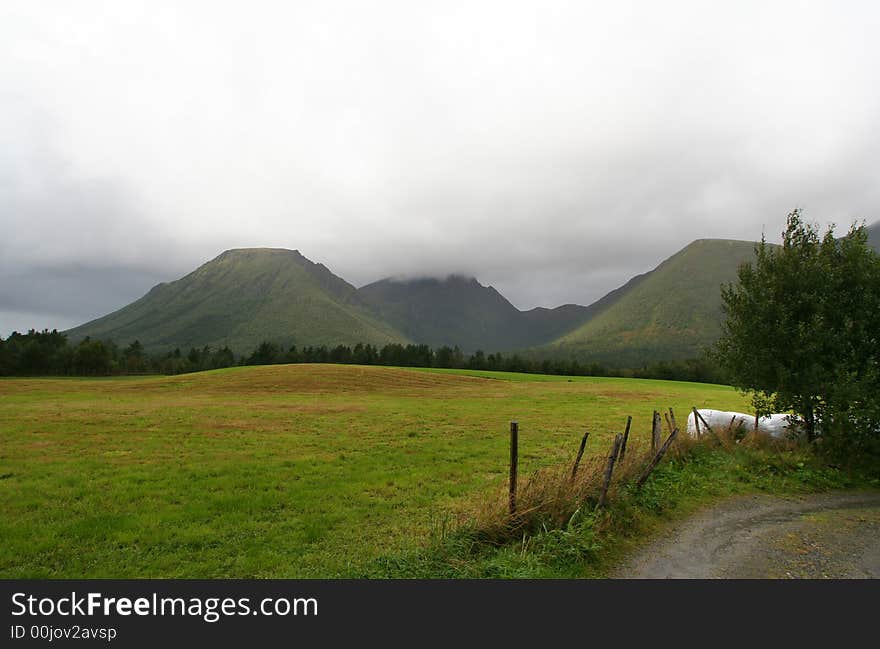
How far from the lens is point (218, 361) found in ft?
438

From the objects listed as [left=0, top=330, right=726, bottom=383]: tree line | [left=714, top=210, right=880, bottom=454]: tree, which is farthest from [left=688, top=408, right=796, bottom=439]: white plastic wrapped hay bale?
[left=0, top=330, right=726, bottom=383]: tree line

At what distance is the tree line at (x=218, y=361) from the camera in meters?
101

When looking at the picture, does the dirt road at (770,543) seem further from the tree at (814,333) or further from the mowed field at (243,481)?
the mowed field at (243,481)

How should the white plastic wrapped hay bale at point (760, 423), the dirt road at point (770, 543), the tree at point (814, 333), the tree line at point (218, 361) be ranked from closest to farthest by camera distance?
the dirt road at point (770, 543)
the tree at point (814, 333)
the white plastic wrapped hay bale at point (760, 423)
the tree line at point (218, 361)

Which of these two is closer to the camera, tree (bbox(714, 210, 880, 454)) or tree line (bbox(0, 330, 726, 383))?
tree (bbox(714, 210, 880, 454))

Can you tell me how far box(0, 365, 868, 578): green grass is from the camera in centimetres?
781

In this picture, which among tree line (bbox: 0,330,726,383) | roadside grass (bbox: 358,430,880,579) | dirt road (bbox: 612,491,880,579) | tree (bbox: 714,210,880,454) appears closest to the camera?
roadside grass (bbox: 358,430,880,579)

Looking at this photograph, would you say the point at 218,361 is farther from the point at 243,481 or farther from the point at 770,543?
the point at 770,543

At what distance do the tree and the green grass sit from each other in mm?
7544

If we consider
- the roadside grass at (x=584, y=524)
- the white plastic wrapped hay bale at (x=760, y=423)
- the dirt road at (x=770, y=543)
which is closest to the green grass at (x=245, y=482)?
the roadside grass at (x=584, y=524)

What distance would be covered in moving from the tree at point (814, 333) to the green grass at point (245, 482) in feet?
24.8

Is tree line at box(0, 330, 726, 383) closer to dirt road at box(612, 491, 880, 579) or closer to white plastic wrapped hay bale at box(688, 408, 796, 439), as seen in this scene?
white plastic wrapped hay bale at box(688, 408, 796, 439)

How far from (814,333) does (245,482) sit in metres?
19.8
